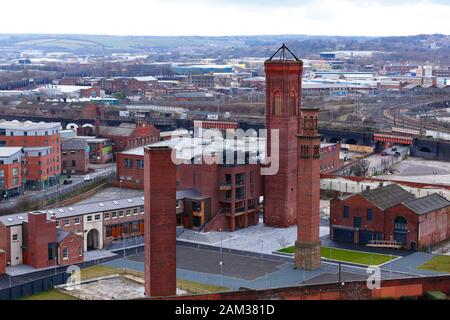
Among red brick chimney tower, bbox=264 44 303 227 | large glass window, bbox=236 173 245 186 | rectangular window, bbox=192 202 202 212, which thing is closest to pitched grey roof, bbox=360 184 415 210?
red brick chimney tower, bbox=264 44 303 227

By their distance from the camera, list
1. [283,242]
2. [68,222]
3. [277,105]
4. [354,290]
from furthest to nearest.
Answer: [277,105]
[283,242]
[68,222]
[354,290]

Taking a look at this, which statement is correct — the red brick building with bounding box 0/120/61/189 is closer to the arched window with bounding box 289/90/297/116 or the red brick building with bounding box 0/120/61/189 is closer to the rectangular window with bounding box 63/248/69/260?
the rectangular window with bounding box 63/248/69/260

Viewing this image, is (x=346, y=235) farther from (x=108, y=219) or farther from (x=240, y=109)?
(x=240, y=109)

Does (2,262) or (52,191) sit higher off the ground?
(52,191)

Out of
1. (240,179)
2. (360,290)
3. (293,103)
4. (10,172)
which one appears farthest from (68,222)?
(360,290)

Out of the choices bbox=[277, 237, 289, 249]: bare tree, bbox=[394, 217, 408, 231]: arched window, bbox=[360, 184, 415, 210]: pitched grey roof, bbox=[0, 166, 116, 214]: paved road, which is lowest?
bbox=[277, 237, 289, 249]: bare tree

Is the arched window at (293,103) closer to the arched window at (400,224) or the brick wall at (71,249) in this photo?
the arched window at (400,224)

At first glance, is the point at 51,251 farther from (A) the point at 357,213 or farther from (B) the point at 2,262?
(A) the point at 357,213
